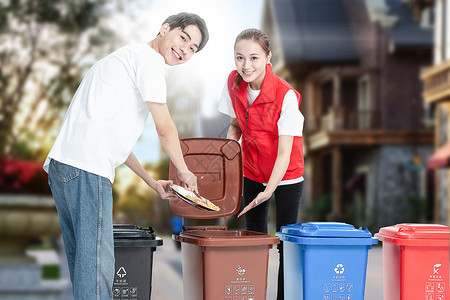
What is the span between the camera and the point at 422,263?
15.2 ft

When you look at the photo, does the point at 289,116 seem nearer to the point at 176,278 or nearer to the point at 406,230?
the point at 406,230

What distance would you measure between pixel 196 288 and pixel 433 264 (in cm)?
150

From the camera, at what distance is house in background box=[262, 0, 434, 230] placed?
20.6 meters

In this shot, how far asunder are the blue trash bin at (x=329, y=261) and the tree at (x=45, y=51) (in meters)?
13.9

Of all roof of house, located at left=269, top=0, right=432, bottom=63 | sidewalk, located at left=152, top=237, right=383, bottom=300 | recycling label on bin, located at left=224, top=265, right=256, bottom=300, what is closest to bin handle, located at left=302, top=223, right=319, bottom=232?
recycling label on bin, located at left=224, top=265, right=256, bottom=300

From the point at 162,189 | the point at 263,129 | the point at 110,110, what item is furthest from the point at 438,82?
the point at 110,110

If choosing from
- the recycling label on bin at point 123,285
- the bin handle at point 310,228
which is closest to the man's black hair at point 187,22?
the bin handle at point 310,228

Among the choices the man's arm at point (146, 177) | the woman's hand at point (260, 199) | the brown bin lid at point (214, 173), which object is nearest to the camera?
the man's arm at point (146, 177)

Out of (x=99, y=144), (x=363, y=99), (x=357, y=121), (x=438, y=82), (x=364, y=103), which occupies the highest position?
(x=363, y=99)

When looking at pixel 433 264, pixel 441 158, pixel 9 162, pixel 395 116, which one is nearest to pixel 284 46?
pixel 395 116

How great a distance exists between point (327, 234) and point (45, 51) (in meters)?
14.8

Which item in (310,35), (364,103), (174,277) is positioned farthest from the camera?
(310,35)

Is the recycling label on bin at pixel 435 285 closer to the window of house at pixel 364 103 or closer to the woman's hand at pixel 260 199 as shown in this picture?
the woman's hand at pixel 260 199

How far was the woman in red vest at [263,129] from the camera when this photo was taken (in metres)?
4.48
